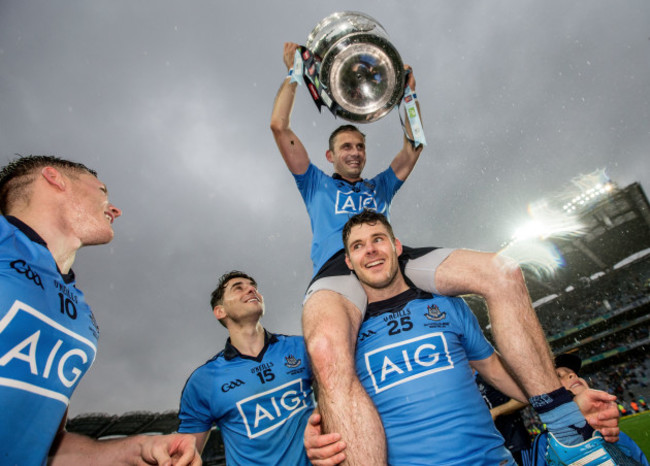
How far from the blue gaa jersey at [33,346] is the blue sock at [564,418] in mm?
2367

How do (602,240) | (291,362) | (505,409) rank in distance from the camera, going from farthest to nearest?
(602,240) < (505,409) < (291,362)

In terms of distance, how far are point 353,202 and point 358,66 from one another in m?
1.10

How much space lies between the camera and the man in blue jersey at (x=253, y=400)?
299cm

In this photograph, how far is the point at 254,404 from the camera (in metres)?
3.13

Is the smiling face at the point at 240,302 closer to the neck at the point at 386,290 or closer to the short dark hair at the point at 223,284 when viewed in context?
the short dark hair at the point at 223,284

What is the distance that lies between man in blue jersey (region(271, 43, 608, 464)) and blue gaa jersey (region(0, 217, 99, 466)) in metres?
1.21

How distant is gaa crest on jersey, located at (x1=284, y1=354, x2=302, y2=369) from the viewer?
346 centimetres

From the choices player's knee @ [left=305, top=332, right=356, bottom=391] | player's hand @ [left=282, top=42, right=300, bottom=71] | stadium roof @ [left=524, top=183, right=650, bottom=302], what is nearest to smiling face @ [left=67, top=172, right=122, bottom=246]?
player's knee @ [left=305, top=332, right=356, bottom=391]

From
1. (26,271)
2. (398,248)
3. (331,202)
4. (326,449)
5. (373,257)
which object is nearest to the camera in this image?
(326,449)

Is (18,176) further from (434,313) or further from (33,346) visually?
(434,313)

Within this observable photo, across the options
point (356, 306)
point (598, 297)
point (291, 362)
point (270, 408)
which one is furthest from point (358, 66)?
point (598, 297)

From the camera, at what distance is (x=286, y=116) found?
9.12ft

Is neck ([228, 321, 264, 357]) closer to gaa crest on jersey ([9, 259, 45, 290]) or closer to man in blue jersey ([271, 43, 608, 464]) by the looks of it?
man in blue jersey ([271, 43, 608, 464])

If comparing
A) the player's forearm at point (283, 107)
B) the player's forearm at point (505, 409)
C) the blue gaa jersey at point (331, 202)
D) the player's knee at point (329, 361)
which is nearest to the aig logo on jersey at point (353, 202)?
the blue gaa jersey at point (331, 202)
